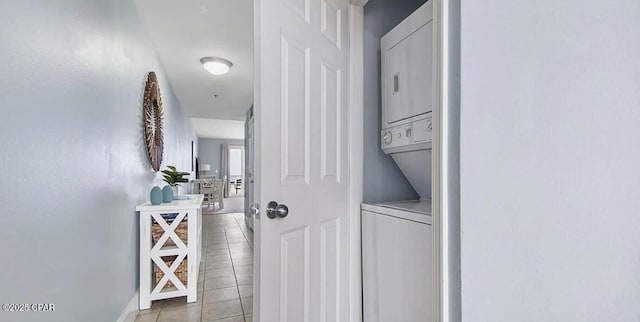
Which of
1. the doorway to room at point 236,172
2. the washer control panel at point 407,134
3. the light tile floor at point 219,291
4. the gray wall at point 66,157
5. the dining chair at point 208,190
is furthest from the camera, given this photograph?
the doorway to room at point 236,172

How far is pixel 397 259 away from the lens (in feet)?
3.96

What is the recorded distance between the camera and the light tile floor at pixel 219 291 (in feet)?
6.93

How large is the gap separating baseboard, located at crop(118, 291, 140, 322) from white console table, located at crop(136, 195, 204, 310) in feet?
0.15

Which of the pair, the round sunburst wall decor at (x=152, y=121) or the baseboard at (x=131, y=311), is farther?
the round sunburst wall decor at (x=152, y=121)

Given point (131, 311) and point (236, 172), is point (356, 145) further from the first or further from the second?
point (236, 172)

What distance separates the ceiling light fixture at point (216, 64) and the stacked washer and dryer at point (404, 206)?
2218mm

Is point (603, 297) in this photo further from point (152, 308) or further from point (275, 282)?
point (152, 308)

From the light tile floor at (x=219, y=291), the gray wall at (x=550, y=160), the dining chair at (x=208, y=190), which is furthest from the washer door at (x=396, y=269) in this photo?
the dining chair at (x=208, y=190)

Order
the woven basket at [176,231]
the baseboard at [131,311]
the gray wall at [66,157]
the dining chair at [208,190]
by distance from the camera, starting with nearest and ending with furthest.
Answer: the gray wall at [66,157] → the baseboard at [131,311] → the woven basket at [176,231] → the dining chair at [208,190]

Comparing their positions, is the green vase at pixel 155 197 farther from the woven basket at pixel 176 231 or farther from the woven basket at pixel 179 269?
the woven basket at pixel 179 269

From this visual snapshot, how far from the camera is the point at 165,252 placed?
2.22 metres

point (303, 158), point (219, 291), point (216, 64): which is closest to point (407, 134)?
point (303, 158)

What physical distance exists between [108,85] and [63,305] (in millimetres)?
1102

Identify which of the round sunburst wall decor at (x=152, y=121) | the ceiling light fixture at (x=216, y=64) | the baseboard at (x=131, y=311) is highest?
the ceiling light fixture at (x=216, y=64)
